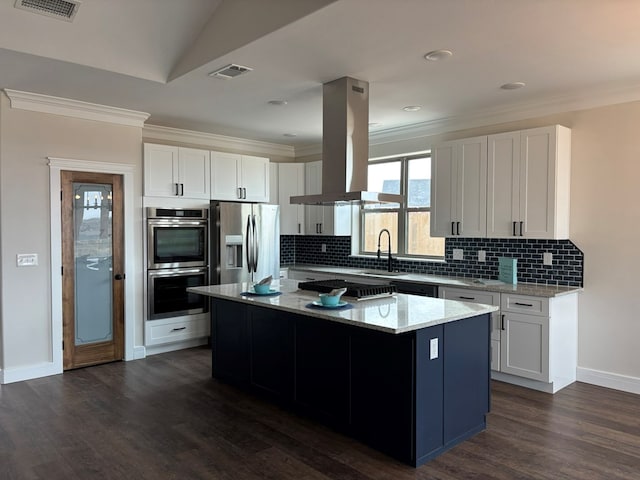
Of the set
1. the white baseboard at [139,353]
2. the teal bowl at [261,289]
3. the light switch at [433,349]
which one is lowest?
the white baseboard at [139,353]

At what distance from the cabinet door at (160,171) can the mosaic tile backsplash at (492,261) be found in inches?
97.8

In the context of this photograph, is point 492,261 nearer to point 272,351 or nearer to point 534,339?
point 534,339

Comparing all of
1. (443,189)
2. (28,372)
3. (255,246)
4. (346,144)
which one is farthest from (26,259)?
(443,189)

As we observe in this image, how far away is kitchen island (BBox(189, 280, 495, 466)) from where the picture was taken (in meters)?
2.97

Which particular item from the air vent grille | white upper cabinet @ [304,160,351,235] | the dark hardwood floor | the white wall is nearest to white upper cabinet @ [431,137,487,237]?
white upper cabinet @ [304,160,351,235]

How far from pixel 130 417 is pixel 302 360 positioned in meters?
1.41

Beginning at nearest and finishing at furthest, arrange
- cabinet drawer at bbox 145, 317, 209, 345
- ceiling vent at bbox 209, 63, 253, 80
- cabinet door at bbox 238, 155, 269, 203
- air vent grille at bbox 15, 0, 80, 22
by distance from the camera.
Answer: air vent grille at bbox 15, 0, 80, 22 → ceiling vent at bbox 209, 63, 253, 80 → cabinet drawer at bbox 145, 317, 209, 345 → cabinet door at bbox 238, 155, 269, 203

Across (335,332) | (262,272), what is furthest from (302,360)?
(262,272)

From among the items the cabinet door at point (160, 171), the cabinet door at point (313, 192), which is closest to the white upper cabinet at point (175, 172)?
the cabinet door at point (160, 171)

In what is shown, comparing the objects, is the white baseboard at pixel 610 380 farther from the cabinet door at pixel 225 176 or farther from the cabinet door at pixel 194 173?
the cabinet door at pixel 194 173

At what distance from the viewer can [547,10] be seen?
273cm

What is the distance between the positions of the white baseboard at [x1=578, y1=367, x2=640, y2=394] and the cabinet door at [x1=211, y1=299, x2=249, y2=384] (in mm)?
3198

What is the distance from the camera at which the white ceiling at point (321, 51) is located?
2850 mm

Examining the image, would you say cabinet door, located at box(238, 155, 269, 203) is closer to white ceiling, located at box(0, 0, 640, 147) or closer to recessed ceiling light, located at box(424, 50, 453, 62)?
white ceiling, located at box(0, 0, 640, 147)
